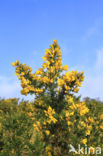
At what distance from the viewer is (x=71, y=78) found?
22.6ft

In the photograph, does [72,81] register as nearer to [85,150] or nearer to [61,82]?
[61,82]

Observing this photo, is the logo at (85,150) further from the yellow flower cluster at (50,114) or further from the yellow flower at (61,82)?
the yellow flower at (61,82)

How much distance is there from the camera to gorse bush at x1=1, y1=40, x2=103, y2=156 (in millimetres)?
6715

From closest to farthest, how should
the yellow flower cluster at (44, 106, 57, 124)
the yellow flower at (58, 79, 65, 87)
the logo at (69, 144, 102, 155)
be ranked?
the yellow flower cluster at (44, 106, 57, 124) < the logo at (69, 144, 102, 155) < the yellow flower at (58, 79, 65, 87)

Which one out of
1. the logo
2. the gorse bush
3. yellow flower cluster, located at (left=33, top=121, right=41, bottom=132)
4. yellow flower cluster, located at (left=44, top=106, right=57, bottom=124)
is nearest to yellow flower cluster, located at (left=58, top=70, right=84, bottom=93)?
the gorse bush

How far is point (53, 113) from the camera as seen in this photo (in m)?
6.62

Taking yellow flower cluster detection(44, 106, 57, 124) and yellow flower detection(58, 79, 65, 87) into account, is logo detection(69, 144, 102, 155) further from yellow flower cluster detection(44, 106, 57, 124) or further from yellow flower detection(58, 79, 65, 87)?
yellow flower detection(58, 79, 65, 87)

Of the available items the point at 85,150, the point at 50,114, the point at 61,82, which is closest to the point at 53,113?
the point at 50,114

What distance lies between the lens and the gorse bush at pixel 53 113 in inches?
264

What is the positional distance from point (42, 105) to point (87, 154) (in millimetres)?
2403

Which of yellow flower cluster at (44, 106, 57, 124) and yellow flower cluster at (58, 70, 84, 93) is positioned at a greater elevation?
yellow flower cluster at (58, 70, 84, 93)

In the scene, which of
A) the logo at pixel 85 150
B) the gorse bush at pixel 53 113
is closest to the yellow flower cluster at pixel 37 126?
the gorse bush at pixel 53 113

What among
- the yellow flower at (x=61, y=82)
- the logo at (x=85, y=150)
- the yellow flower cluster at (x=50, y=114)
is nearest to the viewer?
the yellow flower cluster at (x=50, y=114)

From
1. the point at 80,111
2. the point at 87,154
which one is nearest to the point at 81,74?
the point at 80,111
